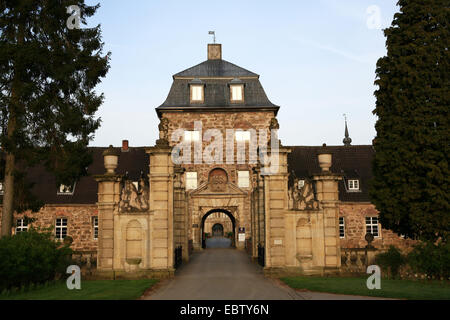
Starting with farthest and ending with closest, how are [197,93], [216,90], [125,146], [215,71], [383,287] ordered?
[215,71], [125,146], [216,90], [197,93], [383,287]

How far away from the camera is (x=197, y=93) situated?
3594 cm

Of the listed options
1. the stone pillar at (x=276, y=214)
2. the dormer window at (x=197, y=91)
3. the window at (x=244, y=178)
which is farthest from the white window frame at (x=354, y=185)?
the stone pillar at (x=276, y=214)

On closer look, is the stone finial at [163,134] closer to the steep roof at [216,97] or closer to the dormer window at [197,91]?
the steep roof at [216,97]

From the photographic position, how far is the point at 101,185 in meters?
16.7

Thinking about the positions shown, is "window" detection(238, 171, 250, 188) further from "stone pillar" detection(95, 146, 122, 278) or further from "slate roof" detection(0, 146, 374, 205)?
"stone pillar" detection(95, 146, 122, 278)

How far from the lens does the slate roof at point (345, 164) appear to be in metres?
32.2

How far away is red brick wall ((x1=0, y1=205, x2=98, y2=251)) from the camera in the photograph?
3078 cm

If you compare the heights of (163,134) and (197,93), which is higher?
(197,93)

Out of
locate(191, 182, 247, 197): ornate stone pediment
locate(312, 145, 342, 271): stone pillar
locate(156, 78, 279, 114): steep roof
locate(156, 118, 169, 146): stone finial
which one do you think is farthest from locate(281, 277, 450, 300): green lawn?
locate(156, 78, 279, 114): steep roof

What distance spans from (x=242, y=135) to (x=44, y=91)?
65.7 ft

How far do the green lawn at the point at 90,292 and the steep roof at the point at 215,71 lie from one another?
2534 centimetres

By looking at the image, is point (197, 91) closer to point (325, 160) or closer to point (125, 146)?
point (125, 146)

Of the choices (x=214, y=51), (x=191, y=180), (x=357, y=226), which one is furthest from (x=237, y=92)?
(x=357, y=226)

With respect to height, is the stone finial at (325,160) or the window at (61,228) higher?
the stone finial at (325,160)
